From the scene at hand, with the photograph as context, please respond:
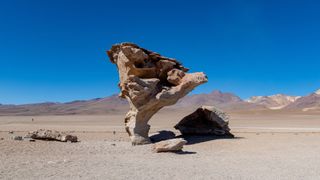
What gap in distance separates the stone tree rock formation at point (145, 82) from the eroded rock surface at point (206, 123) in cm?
293

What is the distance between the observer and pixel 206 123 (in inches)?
939

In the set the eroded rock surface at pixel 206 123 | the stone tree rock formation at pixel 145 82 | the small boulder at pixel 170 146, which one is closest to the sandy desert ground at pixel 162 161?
the small boulder at pixel 170 146

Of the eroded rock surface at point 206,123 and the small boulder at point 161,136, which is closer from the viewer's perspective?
the small boulder at point 161,136

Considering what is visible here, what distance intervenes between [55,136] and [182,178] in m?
10.5

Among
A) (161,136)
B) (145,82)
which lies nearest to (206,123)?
(161,136)

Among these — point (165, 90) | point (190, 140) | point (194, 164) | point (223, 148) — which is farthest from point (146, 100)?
point (194, 164)

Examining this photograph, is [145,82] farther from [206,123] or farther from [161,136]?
[206,123]

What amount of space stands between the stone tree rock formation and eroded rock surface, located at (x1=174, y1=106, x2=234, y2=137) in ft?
9.62

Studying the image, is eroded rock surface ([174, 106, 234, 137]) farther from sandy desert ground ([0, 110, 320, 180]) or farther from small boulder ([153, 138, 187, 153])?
small boulder ([153, 138, 187, 153])

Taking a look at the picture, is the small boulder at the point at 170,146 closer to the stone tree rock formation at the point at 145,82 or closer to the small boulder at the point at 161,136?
the stone tree rock formation at the point at 145,82

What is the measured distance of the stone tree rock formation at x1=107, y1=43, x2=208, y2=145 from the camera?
65.7 ft

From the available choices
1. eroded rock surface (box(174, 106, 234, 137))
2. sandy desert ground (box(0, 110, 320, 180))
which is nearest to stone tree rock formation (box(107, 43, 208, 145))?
sandy desert ground (box(0, 110, 320, 180))

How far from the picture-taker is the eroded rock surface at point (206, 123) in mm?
23031

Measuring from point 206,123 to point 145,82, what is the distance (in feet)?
19.2
